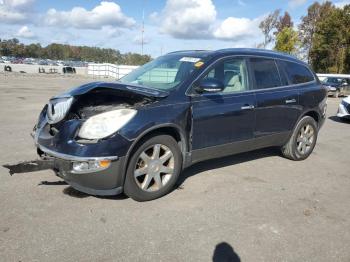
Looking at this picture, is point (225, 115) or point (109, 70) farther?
point (109, 70)

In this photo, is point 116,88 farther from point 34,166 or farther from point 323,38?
point 323,38

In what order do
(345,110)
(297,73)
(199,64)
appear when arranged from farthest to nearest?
(345,110), (297,73), (199,64)

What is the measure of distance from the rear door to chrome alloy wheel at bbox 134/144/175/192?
1655 millimetres

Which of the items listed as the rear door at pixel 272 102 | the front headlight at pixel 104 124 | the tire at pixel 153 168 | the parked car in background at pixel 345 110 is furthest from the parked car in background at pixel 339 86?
the front headlight at pixel 104 124

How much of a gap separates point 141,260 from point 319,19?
173 ft

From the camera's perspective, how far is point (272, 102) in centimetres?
559

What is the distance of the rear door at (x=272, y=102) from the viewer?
17.9 ft

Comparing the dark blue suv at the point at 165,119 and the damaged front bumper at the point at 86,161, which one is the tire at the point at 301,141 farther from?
the damaged front bumper at the point at 86,161

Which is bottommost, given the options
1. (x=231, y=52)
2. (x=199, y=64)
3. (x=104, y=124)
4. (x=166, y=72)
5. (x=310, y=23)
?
(x=104, y=124)

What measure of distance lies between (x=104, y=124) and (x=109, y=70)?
129 ft

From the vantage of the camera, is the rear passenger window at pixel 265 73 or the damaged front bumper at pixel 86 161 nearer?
the damaged front bumper at pixel 86 161

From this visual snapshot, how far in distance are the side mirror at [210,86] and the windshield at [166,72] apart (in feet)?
0.73

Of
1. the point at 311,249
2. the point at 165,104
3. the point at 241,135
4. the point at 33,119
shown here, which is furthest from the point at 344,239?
the point at 33,119

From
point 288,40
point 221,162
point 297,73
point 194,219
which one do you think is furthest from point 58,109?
point 288,40
